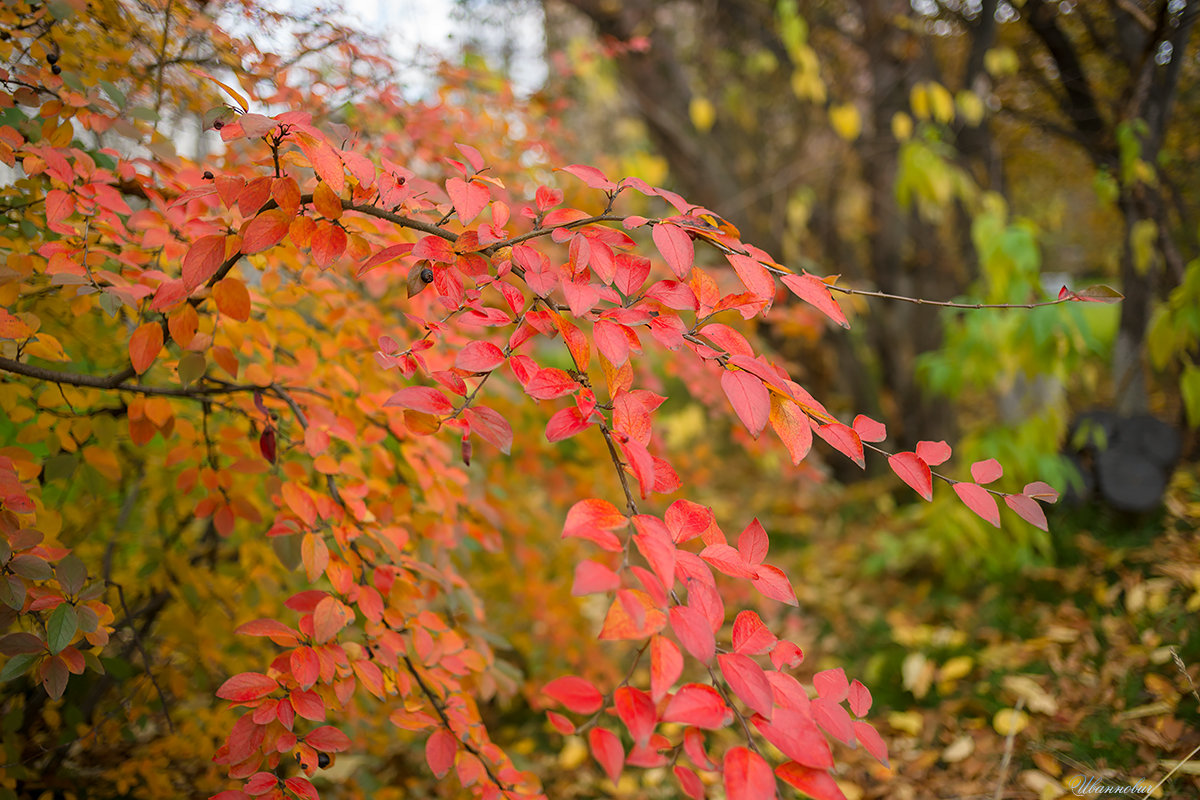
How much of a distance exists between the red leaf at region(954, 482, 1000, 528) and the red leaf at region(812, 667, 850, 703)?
25 centimetres

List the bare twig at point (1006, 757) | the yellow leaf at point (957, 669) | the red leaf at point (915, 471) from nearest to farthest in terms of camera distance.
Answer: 1. the red leaf at point (915, 471)
2. the bare twig at point (1006, 757)
3. the yellow leaf at point (957, 669)

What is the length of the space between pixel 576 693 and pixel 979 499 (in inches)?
20.8

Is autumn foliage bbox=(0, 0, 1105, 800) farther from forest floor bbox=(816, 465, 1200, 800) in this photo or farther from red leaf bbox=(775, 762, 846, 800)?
forest floor bbox=(816, 465, 1200, 800)

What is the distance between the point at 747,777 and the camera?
637 millimetres

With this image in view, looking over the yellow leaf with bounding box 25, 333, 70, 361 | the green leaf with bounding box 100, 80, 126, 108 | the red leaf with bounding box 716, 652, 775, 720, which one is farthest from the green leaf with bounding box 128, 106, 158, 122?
the red leaf with bounding box 716, 652, 775, 720

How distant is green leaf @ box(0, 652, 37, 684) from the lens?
0.89 meters

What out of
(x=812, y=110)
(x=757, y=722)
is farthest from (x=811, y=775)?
(x=812, y=110)

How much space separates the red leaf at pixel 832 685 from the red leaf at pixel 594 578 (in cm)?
34

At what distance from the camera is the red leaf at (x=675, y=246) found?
731 millimetres

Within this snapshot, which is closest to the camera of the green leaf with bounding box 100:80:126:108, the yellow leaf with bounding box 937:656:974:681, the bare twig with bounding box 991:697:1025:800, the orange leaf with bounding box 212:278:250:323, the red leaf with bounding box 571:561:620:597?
the red leaf with bounding box 571:561:620:597

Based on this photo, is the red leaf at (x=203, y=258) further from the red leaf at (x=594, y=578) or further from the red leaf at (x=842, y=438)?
the red leaf at (x=842, y=438)

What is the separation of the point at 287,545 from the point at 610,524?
713 millimetres

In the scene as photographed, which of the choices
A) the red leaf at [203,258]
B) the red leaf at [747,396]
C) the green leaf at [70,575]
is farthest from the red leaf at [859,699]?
the green leaf at [70,575]

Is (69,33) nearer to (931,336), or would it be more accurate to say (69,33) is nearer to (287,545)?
(287,545)
